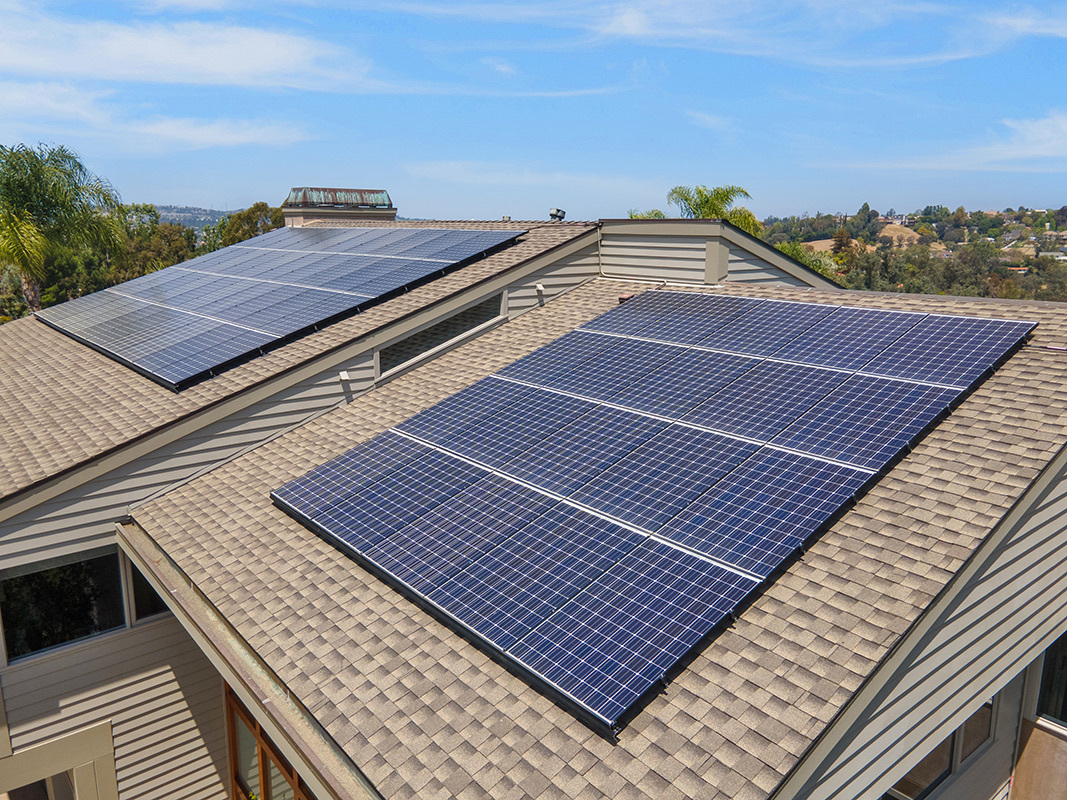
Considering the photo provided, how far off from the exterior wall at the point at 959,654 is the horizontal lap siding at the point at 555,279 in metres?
10.4

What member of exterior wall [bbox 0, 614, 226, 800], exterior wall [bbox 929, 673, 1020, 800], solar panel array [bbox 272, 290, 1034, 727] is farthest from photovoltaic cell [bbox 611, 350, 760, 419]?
exterior wall [bbox 0, 614, 226, 800]

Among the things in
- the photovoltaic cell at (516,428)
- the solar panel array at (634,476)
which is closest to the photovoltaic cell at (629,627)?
the solar panel array at (634,476)

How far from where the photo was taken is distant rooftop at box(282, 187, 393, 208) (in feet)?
112

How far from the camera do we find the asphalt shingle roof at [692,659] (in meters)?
5.62

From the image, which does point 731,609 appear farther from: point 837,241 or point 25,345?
point 837,241

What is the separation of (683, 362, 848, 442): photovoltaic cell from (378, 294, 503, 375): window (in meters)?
6.63

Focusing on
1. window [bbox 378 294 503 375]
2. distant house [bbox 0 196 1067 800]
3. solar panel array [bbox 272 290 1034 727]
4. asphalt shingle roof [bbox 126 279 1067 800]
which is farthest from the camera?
window [bbox 378 294 503 375]

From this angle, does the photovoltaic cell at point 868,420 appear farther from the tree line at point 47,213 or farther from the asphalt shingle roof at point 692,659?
the tree line at point 47,213

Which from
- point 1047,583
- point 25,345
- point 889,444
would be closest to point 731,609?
point 889,444

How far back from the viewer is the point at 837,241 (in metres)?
114

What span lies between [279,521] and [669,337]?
22.9 feet

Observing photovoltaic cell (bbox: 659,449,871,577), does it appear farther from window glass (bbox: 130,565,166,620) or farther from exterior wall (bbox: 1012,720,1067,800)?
window glass (bbox: 130,565,166,620)

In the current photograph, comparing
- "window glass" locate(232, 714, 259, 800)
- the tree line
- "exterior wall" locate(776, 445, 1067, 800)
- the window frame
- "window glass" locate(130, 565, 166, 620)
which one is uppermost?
the tree line

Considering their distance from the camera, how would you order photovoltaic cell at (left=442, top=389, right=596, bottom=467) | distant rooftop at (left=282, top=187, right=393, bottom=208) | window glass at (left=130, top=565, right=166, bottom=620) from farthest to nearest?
1. distant rooftop at (left=282, top=187, right=393, bottom=208)
2. window glass at (left=130, top=565, right=166, bottom=620)
3. photovoltaic cell at (left=442, top=389, right=596, bottom=467)
